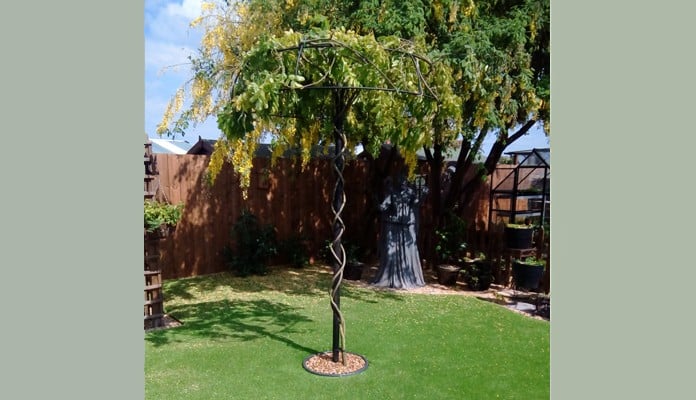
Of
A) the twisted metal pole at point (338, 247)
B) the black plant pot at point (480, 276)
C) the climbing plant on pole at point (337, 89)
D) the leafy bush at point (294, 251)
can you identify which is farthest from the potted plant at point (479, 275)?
the twisted metal pole at point (338, 247)

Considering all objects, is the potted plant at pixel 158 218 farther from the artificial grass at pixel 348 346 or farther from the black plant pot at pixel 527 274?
the black plant pot at pixel 527 274

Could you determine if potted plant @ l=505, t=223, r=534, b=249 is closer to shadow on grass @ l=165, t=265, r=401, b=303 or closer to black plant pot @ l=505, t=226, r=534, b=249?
black plant pot @ l=505, t=226, r=534, b=249

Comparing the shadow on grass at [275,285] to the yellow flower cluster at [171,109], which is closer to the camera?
the yellow flower cluster at [171,109]

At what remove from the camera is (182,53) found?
7383 mm

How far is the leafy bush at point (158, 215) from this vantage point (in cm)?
565

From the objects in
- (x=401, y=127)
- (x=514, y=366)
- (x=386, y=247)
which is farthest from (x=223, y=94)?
(x=514, y=366)

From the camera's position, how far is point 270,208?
9688mm

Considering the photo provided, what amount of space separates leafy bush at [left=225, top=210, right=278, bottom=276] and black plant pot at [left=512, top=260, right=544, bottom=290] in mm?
4043

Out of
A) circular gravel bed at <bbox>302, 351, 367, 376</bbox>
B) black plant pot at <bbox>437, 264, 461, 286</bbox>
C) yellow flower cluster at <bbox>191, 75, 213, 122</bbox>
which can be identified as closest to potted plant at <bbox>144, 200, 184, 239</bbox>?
yellow flower cluster at <bbox>191, 75, 213, 122</bbox>

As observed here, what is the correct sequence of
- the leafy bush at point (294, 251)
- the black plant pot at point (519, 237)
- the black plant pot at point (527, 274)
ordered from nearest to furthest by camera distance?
the black plant pot at point (527, 274)
the black plant pot at point (519, 237)
the leafy bush at point (294, 251)

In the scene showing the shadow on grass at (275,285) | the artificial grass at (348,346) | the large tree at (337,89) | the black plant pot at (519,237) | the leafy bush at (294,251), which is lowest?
the artificial grass at (348,346)

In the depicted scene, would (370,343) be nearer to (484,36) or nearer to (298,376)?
(298,376)

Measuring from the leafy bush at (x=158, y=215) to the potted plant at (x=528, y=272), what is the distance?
16.3ft

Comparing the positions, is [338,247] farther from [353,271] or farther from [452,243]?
[452,243]
